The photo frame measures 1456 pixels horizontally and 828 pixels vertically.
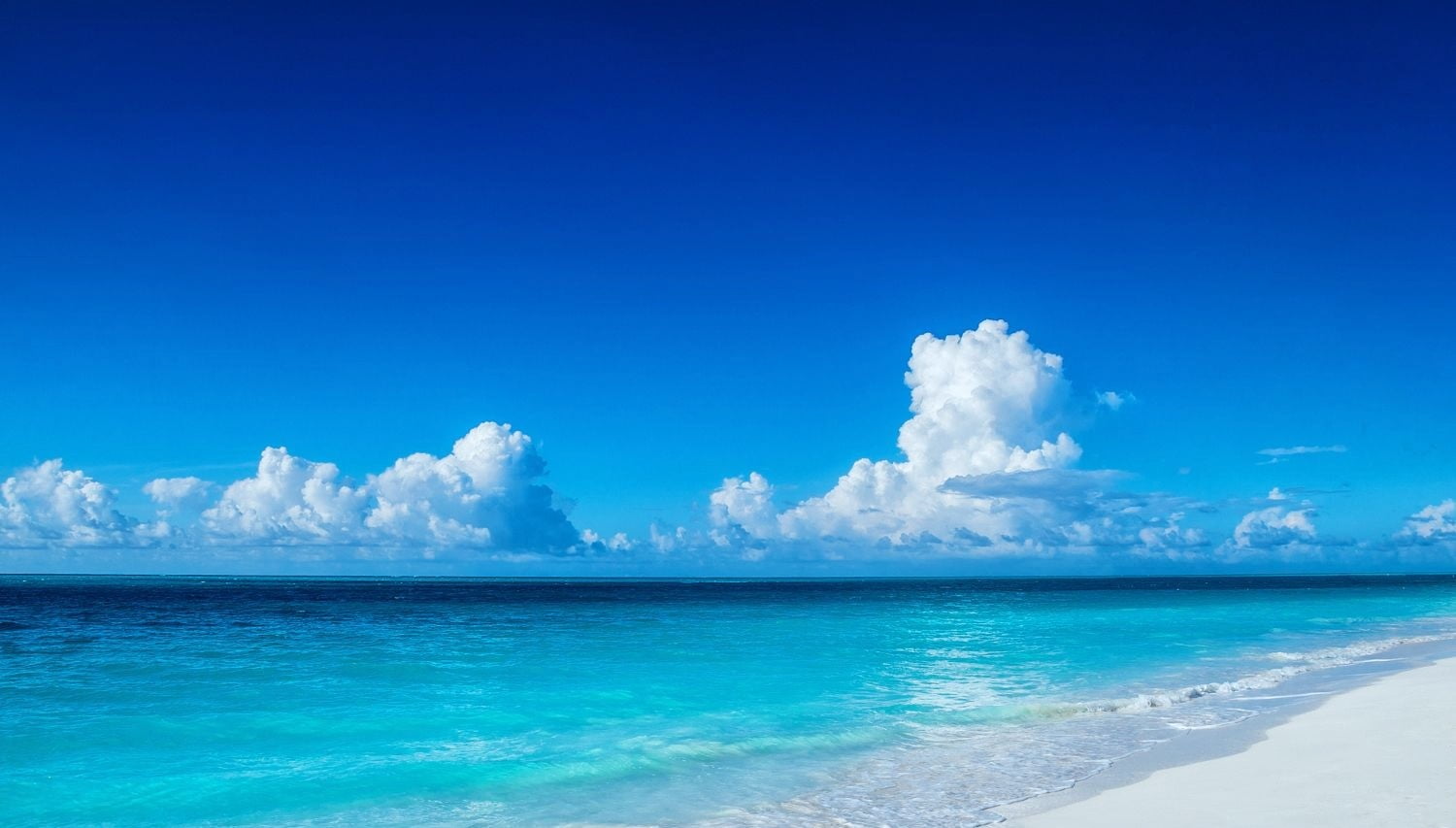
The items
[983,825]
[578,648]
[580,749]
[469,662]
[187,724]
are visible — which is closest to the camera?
[983,825]

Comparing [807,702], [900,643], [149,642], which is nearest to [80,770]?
[807,702]

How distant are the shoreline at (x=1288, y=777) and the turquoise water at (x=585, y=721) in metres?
0.67

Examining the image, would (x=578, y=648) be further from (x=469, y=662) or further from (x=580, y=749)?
(x=580, y=749)

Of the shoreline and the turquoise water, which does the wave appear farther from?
the shoreline

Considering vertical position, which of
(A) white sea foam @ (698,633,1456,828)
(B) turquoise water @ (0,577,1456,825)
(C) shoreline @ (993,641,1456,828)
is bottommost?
(B) turquoise water @ (0,577,1456,825)

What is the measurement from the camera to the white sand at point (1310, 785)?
8.32 metres

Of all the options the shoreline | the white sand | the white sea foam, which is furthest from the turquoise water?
the white sand

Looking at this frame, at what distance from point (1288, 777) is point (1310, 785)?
1.58 feet

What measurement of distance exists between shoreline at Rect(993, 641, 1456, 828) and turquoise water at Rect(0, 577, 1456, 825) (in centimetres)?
67

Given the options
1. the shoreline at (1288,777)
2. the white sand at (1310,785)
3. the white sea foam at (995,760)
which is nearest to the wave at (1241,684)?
the white sea foam at (995,760)

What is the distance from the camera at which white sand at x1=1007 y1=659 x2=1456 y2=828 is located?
8.32 m

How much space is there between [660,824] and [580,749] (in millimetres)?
4097

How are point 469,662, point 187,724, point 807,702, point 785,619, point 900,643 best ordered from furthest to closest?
1. point 785,619
2. point 900,643
3. point 469,662
4. point 807,702
5. point 187,724

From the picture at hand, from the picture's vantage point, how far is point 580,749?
1329 cm
